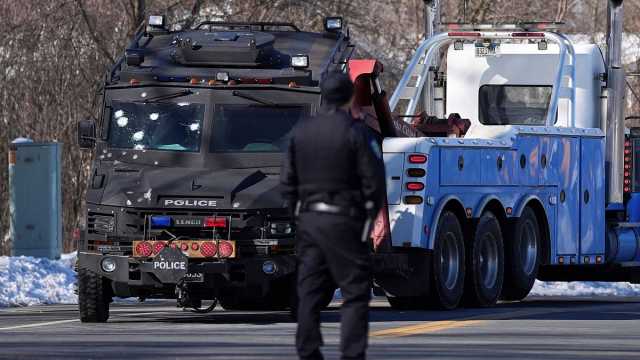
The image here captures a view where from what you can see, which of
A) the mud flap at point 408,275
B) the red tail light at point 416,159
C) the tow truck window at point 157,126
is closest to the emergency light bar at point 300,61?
the tow truck window at point 157,126

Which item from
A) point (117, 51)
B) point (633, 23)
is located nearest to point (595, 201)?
point (117, 51)

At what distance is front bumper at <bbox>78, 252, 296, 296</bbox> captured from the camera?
16.5m

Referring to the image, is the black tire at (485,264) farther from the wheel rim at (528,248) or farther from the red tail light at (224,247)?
the red tail light at (224,247)

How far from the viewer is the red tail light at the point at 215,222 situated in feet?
54.6

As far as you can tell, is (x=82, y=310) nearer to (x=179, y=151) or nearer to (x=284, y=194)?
(x=179, y=151)

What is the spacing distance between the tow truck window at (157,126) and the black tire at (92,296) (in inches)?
53.5

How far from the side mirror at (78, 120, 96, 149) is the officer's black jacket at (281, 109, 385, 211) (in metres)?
6.76

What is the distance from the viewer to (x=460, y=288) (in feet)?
62.5

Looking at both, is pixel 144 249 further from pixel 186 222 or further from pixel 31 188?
pixel 31 188

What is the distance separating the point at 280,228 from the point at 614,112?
7263 millimetres

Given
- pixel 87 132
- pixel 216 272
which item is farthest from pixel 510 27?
pixel 216 272

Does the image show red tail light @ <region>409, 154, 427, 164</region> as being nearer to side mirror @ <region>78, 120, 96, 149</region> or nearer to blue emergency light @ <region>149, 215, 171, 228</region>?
blue emergency light @ <region>149, 215, 171, 228</region>

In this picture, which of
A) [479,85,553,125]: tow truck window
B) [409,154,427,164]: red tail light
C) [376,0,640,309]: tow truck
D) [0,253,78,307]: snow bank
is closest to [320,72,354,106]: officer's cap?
[376,0,640,309]: tow truck

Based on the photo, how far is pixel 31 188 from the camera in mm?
27359
